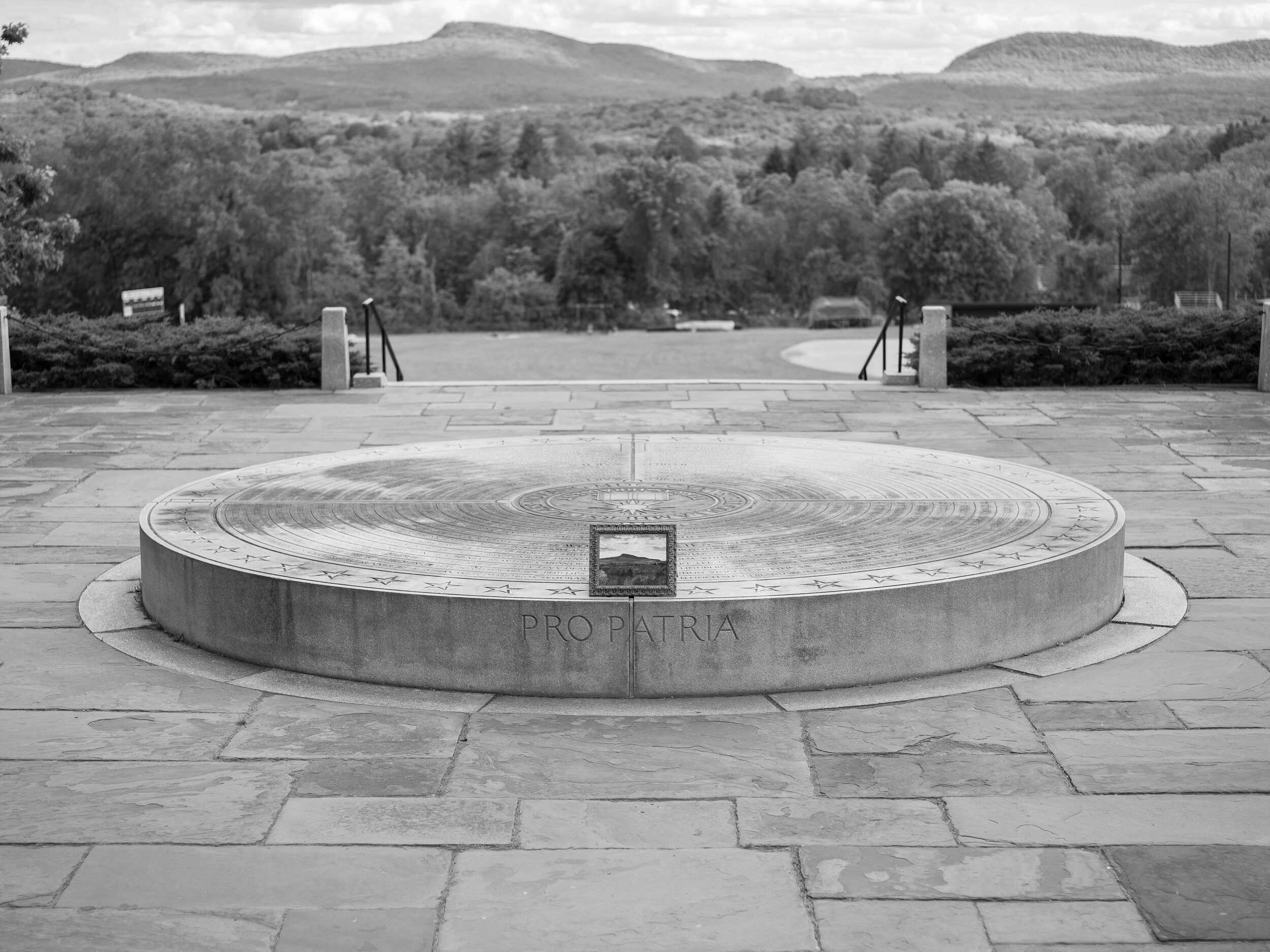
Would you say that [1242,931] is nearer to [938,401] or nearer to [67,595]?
[67,595]

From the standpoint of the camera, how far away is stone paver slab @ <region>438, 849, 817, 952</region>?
4484 millimetres

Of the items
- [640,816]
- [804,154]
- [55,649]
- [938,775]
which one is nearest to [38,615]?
[55,649]

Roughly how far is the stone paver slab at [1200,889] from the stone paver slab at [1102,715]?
121 cm

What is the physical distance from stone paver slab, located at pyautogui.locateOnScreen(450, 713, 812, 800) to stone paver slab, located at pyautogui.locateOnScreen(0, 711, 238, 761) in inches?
42.2

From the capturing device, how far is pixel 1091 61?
167m

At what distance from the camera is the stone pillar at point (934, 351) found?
647 inches

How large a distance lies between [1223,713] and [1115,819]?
136 cm

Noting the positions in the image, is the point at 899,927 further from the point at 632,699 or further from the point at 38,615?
the point at 38,615

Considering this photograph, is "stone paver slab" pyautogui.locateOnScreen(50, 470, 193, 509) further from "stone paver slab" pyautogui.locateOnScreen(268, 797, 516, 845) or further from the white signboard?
the white signboard

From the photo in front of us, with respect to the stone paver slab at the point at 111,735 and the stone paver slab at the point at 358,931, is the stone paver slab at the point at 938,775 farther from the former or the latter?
the stone paver slab at the point at 111,735

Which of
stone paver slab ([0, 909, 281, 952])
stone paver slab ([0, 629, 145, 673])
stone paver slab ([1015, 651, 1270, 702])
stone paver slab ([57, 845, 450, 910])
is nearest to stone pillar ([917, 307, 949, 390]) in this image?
stone paver slab ([1015, 651, 1270, 702])

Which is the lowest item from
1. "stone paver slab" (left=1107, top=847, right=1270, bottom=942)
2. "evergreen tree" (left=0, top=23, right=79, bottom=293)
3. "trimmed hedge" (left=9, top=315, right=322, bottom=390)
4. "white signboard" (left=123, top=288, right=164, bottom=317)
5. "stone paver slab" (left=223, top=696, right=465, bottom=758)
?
"white signboard" (left=123, top=288, right=164, bottom=317)

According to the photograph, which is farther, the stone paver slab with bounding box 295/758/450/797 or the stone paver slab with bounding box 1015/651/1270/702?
the stone paver slab with bounding box 1015/651/1270/702

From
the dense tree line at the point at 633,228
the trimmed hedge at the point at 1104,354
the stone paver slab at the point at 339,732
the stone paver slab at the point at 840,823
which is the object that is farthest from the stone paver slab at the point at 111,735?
the dense tree line at the point at 633,228
